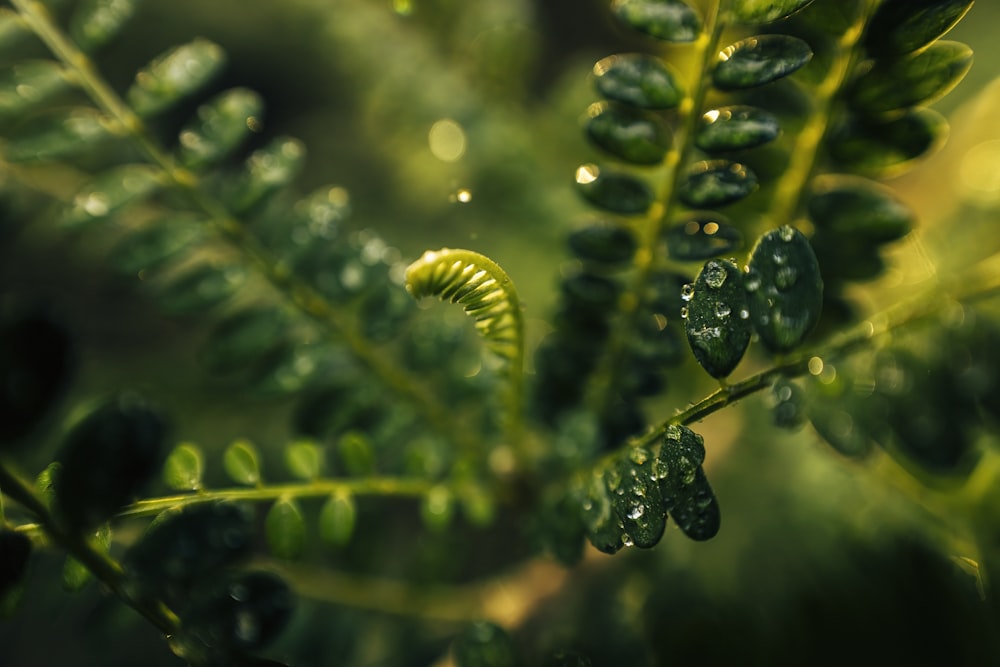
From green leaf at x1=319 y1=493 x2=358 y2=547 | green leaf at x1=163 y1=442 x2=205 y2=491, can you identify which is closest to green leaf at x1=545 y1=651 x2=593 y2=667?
green leaf at x1=319 y1=493 x2=358 y2=547

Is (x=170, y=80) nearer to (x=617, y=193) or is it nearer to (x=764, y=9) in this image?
(x=617, y=193)

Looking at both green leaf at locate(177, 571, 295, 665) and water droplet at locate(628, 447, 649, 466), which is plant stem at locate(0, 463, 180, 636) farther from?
water droplet at locate(628, 447, 649, 466)

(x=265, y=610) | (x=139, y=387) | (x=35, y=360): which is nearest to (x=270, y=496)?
(x=265, y=610)

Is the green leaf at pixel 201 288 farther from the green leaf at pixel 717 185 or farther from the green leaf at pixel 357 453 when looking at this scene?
the green leaf at pixel 717 185

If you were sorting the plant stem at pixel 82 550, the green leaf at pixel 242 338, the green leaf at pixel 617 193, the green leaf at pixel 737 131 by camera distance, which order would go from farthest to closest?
the green leaf at pixel 242 338 < the green leaf at pixel 617 193 < the green leaf at pixel 737 131 < the plant stem at pixel 82 550

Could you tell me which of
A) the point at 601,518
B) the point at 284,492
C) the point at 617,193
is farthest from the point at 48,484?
the point at 617,193

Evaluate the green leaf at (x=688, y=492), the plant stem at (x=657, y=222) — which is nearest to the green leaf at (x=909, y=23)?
the plant stem at (x=657, y=222)
